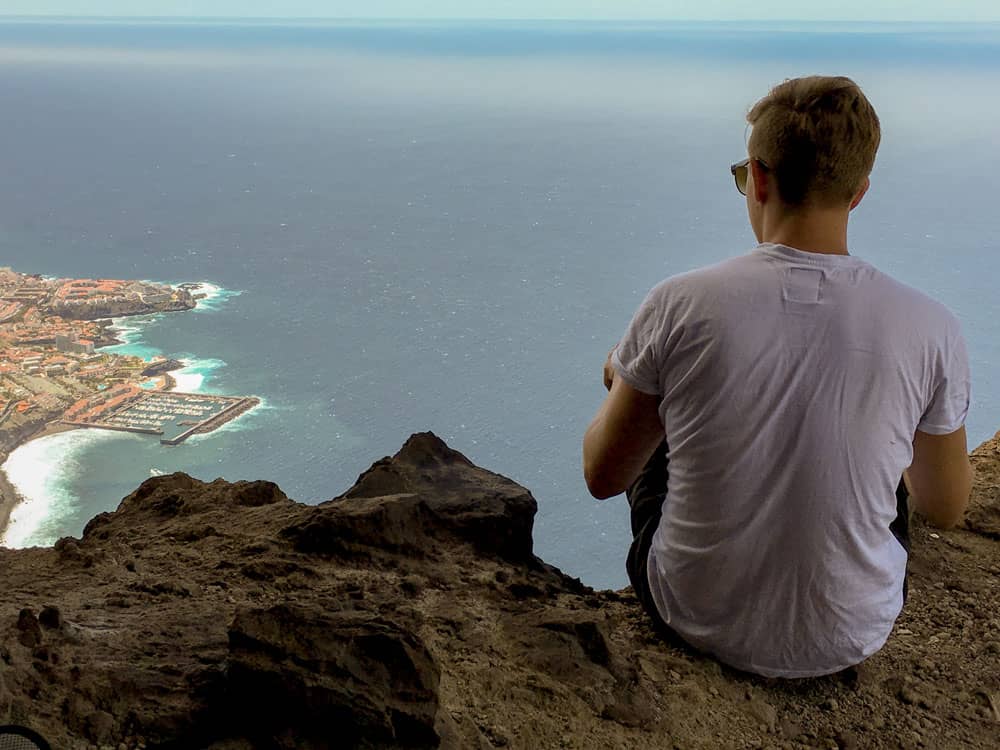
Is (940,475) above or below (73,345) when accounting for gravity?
above

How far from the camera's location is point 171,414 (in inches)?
625

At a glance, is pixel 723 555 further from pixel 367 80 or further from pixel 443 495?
pixel 367 80

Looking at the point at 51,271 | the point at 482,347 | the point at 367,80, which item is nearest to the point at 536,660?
the point at 482,347

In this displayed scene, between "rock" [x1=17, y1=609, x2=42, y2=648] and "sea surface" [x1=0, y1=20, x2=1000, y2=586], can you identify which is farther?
"sea surface" [x1=0, y1=20, x2=1000, y2=586]

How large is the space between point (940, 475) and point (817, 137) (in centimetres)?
77

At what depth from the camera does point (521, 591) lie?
9.00ft

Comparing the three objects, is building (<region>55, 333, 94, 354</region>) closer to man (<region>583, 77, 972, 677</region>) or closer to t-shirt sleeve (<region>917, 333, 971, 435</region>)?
man (<region>583, 77, 972, 677</region>)

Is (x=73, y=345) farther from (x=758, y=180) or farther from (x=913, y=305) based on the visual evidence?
(x=913, y=305)

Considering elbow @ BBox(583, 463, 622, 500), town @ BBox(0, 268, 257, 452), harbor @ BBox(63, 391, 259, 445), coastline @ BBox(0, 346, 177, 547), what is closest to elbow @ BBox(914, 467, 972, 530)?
elbow @ BBox(583, 463, 622, 500)

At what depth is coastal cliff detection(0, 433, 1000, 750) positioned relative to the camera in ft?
5.80

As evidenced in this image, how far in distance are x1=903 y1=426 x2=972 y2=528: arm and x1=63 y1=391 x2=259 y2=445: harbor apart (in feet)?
42.2

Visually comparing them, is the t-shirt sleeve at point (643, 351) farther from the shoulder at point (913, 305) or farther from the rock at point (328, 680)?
the rock at point (328, 680)

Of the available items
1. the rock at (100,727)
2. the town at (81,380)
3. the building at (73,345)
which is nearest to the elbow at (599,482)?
the rock at (100,727)

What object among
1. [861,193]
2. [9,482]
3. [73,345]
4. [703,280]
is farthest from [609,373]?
[73,345]
